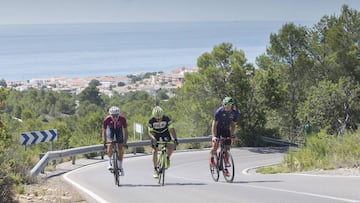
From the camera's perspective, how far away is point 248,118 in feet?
112

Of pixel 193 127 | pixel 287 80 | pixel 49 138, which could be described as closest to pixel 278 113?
pixel 287 80

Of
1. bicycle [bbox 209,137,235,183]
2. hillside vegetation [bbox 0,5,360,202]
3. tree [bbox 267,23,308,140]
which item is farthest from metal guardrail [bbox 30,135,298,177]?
tree [bbox 267,23,308,140]

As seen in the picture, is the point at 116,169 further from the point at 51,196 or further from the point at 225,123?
the point at 225,123

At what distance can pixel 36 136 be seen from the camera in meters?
17.8

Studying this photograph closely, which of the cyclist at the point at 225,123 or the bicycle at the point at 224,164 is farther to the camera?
the bicycle at the point at 224,164

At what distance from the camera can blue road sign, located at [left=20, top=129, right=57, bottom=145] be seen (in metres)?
17.3

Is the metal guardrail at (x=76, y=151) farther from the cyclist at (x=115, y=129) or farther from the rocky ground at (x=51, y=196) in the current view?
the cyclist at (x=115, y=129)

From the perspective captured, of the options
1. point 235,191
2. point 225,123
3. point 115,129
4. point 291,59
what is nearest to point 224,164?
point 225,123

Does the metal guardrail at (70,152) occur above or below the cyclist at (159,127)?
below

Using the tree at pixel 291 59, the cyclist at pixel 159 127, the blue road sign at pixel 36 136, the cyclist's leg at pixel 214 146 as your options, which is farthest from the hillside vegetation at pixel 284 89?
the cyclist at pixel 159 127

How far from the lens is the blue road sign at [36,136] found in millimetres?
17328

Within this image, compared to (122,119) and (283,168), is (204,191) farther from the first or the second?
(283,168)

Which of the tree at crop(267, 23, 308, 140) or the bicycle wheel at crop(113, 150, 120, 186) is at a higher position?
the tree at crop(267, 23, 308, 140)

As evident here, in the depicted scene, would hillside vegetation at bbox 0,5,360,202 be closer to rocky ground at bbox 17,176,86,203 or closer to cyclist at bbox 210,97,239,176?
cyclist at bbox 210,97,239,176
